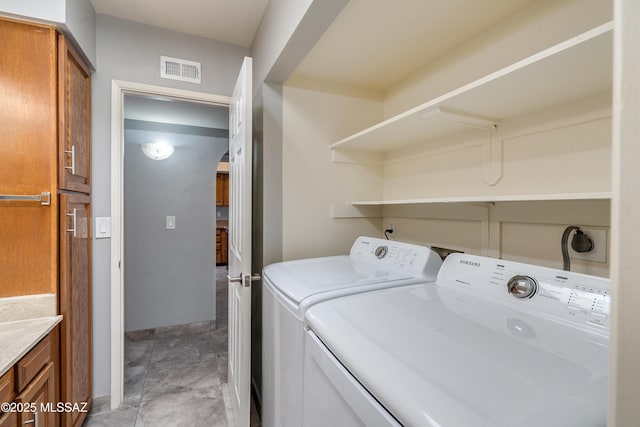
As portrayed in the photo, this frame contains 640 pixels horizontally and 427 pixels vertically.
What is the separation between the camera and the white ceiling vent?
1.91m

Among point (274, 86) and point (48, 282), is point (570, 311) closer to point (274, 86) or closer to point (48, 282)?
→ point (274, 86)

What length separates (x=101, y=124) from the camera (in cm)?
180

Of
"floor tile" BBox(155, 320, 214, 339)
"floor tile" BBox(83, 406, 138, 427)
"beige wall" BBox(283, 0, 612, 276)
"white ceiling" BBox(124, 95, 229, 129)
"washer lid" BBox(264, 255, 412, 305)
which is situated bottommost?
"floor tile" BBox(83, 406, 138, 427)

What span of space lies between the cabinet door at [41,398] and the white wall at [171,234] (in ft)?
5.16

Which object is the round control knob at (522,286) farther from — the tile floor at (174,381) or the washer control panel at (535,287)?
the tile floor at (174,381)

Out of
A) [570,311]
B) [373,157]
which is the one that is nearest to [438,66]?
[373,157]

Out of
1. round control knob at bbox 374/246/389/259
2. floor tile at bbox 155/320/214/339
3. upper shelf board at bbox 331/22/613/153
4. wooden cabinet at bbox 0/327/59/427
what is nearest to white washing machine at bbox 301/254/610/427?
round control knob at bbox 374/246/389/259

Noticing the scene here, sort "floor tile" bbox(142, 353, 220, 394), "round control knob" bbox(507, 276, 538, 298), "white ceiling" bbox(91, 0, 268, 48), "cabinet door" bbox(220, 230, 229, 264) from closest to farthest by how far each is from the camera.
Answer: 1. "round control knob" bbox(507, 276, 538, 298)
2. "white ceiling" bbox(91, 0, 268, 48)
3. "floor tile" bbox(142, 353, 220, 394)
4. "cabinet door" bbox(220, 230, 229, 264)

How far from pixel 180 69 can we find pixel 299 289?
1.73m

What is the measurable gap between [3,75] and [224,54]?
118cm

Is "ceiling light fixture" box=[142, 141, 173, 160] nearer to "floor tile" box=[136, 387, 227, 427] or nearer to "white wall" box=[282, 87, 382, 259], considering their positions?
"white wall" box=[282, 87, 382, 259]

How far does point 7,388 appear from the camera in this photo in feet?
3.22

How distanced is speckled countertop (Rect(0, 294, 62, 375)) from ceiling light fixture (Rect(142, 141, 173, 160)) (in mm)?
1793

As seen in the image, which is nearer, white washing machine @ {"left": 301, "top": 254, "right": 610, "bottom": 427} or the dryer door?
white washing machine @ {"left": 301, "top": 254, "right": 610, "bottom": 427}
